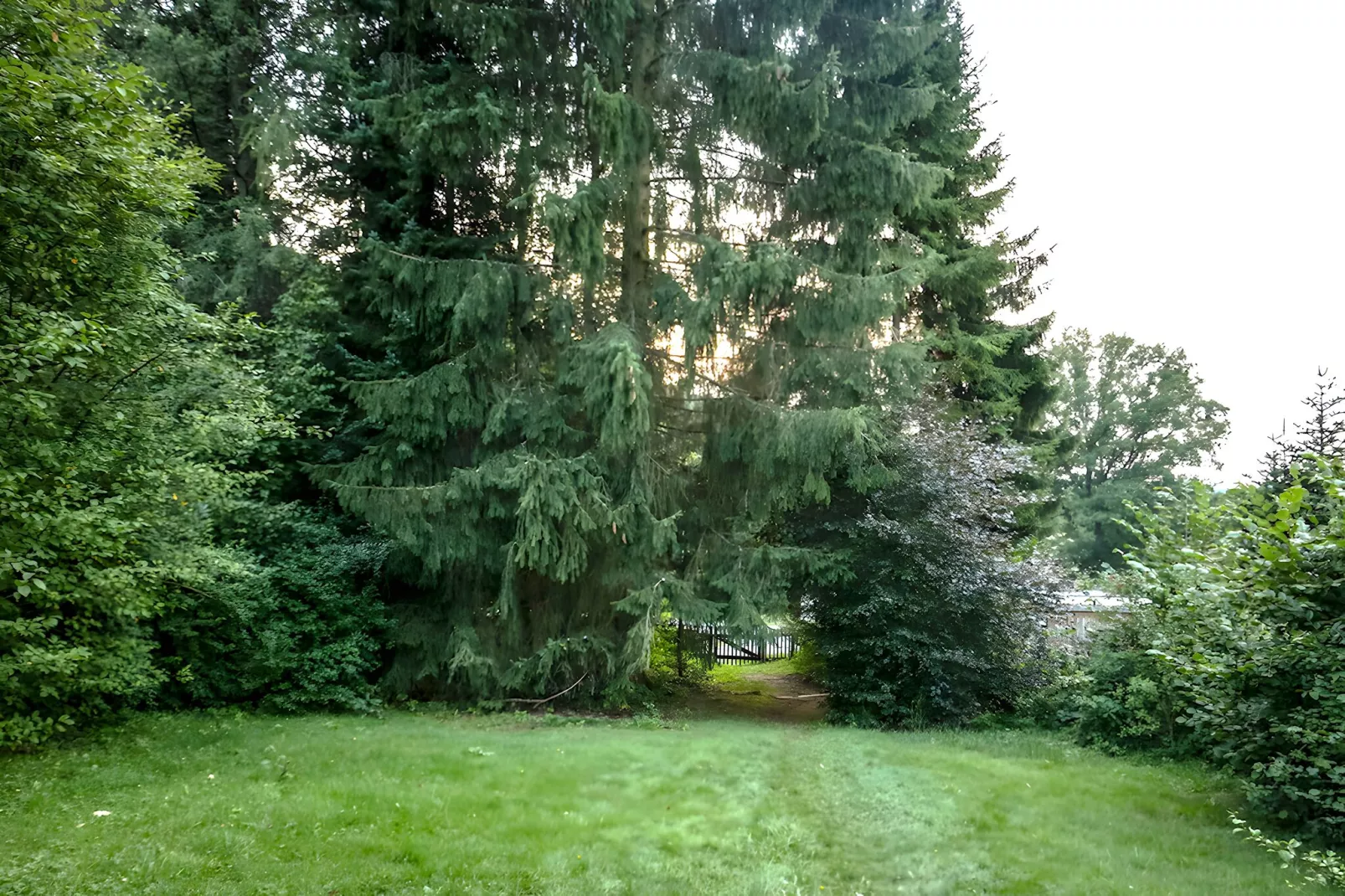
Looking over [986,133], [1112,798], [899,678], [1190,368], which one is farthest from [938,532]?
[1190,368]

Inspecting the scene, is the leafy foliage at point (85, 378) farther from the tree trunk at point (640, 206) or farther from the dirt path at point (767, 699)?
the dirt path at point (767, 699)

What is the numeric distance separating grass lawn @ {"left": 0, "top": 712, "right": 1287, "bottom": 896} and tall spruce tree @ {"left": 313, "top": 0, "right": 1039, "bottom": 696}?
8.14ft

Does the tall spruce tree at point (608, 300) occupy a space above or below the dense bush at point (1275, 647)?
above

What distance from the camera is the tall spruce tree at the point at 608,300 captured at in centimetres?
1005

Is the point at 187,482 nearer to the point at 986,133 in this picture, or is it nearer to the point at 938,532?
the point at 938,532

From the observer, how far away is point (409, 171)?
10984 mm

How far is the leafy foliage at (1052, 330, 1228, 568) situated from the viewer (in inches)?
1283

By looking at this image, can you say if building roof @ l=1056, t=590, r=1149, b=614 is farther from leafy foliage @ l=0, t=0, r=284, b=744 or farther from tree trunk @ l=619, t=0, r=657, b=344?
leafy foliage @ l=0, t=0, r=284, b=744

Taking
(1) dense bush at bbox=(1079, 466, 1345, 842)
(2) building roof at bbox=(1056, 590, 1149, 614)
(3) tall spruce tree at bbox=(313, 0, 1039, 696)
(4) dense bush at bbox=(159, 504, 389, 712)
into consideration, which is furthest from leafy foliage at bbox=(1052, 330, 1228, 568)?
(4) dense bush at bbox=(159, 504, 389, 712)

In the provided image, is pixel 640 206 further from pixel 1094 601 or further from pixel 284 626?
pixel 1094 601

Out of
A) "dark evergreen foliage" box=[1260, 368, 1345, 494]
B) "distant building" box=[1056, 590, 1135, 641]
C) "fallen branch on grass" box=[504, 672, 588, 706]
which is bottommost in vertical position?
"fallen branch on grass" box=[504, 672, 588, 706]

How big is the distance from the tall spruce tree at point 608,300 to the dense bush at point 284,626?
676 mm

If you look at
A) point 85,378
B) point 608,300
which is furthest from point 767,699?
point 85,378

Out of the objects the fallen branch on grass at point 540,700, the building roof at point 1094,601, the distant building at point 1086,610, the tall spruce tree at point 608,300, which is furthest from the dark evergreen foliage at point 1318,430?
the fallen branch on grass at point 540,700
